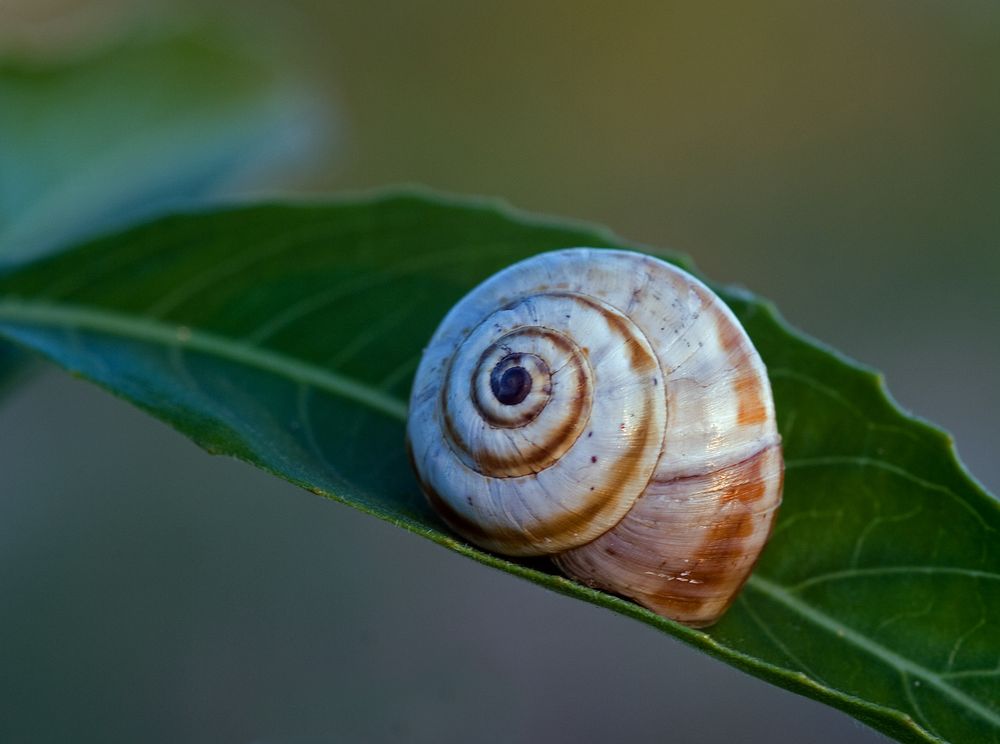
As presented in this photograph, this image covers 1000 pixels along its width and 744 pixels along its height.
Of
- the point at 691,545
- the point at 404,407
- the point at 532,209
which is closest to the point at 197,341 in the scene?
the point at 404,407

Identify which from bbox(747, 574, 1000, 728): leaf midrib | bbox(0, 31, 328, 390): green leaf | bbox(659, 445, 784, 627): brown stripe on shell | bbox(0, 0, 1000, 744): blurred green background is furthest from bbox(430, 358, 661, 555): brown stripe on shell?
bbox(0, 31, 328, 390): green leaf

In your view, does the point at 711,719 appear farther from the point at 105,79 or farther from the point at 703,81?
the point at 703,81

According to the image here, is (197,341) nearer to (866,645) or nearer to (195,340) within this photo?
(195,340)

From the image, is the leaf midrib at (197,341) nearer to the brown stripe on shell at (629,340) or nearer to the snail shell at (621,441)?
the snail shell at (621,441)

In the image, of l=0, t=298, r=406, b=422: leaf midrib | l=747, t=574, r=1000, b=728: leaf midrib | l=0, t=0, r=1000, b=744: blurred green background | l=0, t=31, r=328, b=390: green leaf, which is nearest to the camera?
l=747, t=574, r=1000, b=728: leaf midrib

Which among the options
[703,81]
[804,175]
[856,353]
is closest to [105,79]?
[856,353]

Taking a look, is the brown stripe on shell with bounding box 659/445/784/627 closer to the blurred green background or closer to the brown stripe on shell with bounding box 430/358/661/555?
the brown stripe on shell with bounding box 430/358/661/555
